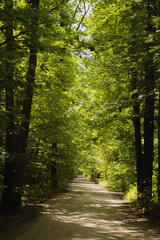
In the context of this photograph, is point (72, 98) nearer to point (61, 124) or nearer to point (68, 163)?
point (61, 124)

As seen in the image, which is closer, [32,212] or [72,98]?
[32,212]

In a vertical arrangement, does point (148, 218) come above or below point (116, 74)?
below

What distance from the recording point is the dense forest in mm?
6918

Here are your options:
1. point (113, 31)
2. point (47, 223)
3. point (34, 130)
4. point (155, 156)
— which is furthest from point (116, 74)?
point (47, 223)

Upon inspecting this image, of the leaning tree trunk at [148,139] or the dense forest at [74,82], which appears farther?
the leaning tree trunk at [148,139]

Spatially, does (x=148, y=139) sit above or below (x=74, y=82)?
below

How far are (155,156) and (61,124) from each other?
20.9 ft

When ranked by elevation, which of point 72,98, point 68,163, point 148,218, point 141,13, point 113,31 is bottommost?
point 148,218

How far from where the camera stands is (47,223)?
8.29 m

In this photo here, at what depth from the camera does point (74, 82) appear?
15391mm

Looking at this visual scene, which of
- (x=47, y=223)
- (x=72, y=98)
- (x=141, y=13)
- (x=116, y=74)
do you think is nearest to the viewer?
(x=47, y=223)

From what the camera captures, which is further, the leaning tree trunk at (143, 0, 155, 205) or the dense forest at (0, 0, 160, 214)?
the leaning tree trunk at (143, 0, 155, 205)

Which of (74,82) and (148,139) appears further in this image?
(74,82)

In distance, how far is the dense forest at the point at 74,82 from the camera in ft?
22.7
